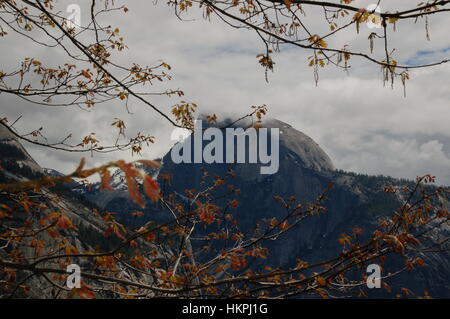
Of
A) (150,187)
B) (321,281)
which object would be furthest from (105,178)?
(321,281)

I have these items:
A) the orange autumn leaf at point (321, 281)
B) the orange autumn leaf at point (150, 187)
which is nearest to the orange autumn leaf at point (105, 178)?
the orange autumn leaf at point (150, 187)

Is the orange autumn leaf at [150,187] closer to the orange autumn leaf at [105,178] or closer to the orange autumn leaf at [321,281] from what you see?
the orange autumn leaf at [105,178]

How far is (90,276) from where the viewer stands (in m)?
3.66

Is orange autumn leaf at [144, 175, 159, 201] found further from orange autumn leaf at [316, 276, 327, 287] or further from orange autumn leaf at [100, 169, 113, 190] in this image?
orange autumn leaf at [316, 276, 327, 287]

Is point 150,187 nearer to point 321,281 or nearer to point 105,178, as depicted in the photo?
point 105,178

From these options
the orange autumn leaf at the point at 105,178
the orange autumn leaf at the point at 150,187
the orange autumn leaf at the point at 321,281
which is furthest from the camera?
the orange autumn leaf at the point at 321,281

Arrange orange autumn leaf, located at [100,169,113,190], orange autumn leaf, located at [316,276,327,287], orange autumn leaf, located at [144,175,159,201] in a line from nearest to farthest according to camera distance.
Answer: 1. orange autumn leaf, located at [144,175,159,201]
2. orange autumn leaf, located at [100,169,113,190]
3. orange autumn leaf, located at [316,276,327,287]

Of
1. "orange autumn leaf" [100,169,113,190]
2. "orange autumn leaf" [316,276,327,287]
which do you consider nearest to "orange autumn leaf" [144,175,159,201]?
"orange autumn leaf" [100,169,113,190]

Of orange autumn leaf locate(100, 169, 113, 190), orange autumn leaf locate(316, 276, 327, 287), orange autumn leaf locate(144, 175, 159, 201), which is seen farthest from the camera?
orange autumn leaf locate(316, 276, 327, 287)
